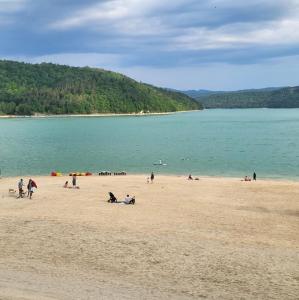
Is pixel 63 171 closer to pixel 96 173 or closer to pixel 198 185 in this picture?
pixel 96 173

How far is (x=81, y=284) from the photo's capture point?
588 inches

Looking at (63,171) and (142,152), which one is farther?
(142,152)

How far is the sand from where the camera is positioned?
14672mm

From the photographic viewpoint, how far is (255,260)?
57.6 ft

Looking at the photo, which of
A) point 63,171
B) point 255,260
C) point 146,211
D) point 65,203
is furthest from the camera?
point 63,171

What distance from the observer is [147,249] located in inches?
733

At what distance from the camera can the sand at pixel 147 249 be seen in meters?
14.7

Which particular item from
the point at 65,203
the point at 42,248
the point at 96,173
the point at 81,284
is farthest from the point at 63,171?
the point at 81,284

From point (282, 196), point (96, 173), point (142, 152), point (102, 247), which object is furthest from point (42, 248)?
point (142, 152)

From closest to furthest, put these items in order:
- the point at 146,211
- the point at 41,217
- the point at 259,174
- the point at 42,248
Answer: the point at 42,248
the point at 41,217
the point at 146,211
the point at 259,174

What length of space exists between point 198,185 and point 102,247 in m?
24.8

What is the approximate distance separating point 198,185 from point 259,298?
28834 mm

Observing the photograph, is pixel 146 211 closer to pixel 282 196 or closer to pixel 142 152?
pixel 282 196

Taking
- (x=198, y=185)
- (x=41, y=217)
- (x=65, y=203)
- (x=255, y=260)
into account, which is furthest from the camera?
(x=198, y=185)
